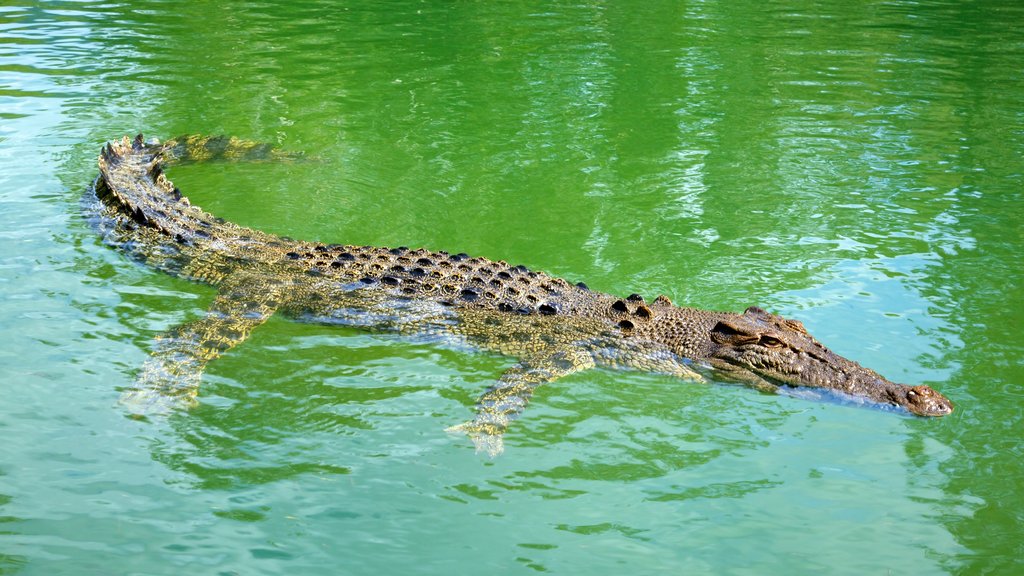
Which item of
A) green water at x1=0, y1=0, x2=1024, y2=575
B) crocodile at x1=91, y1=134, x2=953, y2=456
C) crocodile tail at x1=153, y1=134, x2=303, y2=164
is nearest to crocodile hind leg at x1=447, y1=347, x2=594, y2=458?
crocodile at x1=91, y1=134, x2=953, y2=456

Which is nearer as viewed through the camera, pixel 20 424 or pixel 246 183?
pixel 20 424

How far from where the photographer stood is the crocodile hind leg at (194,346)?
19.9 feet

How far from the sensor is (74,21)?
17125mm

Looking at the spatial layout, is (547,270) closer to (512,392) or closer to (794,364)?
(512,392)

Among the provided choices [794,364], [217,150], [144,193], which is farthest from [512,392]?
[217,150]

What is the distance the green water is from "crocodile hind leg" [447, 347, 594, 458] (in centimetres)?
14

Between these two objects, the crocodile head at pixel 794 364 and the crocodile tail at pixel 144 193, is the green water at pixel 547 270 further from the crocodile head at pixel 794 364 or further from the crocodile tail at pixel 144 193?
the crocodile tail at pixel 144 193

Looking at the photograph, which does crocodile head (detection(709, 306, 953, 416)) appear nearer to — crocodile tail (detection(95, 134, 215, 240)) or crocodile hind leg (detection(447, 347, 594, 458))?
crocodile hind leg (detection(447, 347, 594, 458))

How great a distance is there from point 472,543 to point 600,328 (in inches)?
93.8

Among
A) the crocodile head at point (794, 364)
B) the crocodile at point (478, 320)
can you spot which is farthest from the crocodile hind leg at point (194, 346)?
the crocodile head at point (794, 364)

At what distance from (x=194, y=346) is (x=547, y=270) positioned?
315 cm

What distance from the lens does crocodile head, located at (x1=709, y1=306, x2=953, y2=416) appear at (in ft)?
19.8

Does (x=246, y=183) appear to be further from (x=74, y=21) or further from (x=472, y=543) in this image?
(x=74, y=21)

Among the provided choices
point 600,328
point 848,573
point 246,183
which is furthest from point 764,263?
point 246,183
